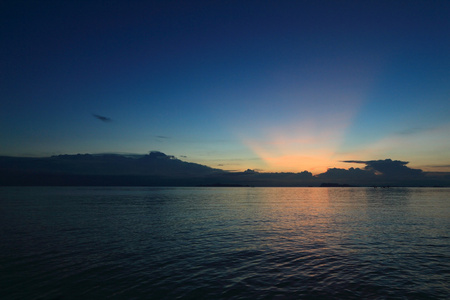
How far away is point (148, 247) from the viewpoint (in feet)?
94.1

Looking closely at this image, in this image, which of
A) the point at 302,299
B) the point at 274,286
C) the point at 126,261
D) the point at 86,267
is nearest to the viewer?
the point at 302,299

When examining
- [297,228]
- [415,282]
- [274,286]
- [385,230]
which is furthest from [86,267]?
[385,230]

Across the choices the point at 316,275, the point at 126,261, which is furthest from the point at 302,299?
the point at 126,261

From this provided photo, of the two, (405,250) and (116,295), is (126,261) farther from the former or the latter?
(405,250)

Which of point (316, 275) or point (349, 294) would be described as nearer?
point (349, 294)

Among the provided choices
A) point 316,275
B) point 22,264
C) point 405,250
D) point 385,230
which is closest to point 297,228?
point 385,230

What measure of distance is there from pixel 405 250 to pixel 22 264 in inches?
1441

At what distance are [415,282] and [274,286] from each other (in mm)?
10108

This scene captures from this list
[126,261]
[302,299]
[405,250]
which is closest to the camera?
[302,299]

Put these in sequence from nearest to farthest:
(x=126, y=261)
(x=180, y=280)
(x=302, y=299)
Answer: (x=302, y=299)
(x=180, y=280)
(x=126, y=261)

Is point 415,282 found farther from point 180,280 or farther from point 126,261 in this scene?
point 126,261

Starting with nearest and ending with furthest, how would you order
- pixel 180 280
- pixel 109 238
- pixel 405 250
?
pixel 180 280
pixel 405 250
pixel 109 238

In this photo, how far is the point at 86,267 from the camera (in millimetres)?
21641

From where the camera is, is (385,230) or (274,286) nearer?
(274,286)
